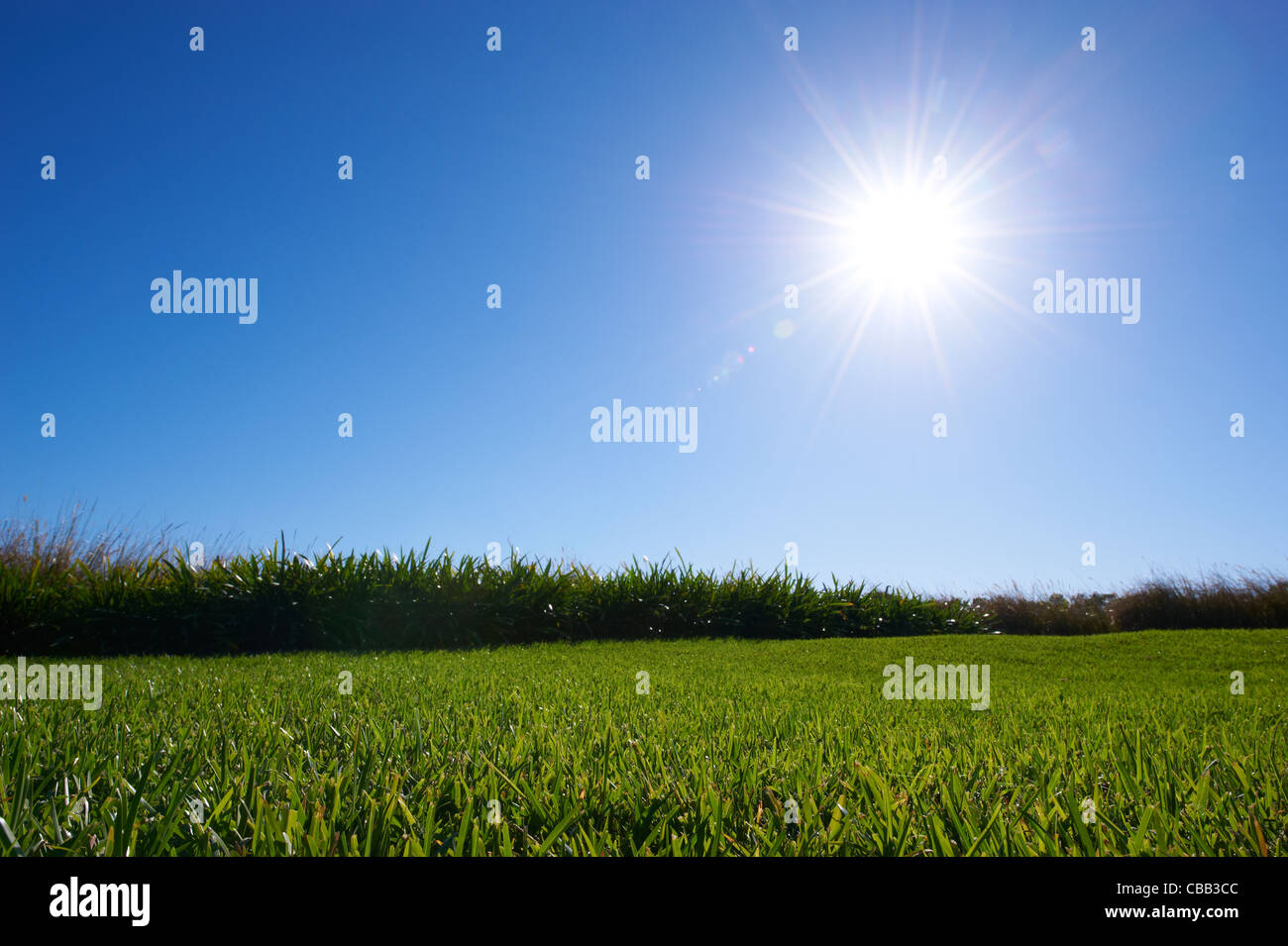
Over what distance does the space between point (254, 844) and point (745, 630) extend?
8972mm

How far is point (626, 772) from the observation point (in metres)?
1.85

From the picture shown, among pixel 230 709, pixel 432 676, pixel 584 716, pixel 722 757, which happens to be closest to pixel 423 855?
pixel 722 757

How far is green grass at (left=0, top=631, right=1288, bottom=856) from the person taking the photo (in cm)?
137

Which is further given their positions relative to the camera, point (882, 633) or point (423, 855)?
point (882, 633)

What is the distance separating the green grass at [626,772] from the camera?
4.48ft

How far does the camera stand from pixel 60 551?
31.8ft

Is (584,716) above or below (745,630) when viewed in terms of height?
above

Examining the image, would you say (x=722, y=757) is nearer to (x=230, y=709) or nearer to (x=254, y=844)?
(x=254, y=844)

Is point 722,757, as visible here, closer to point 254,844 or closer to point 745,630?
point 254,844

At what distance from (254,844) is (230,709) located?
1.94 meters
